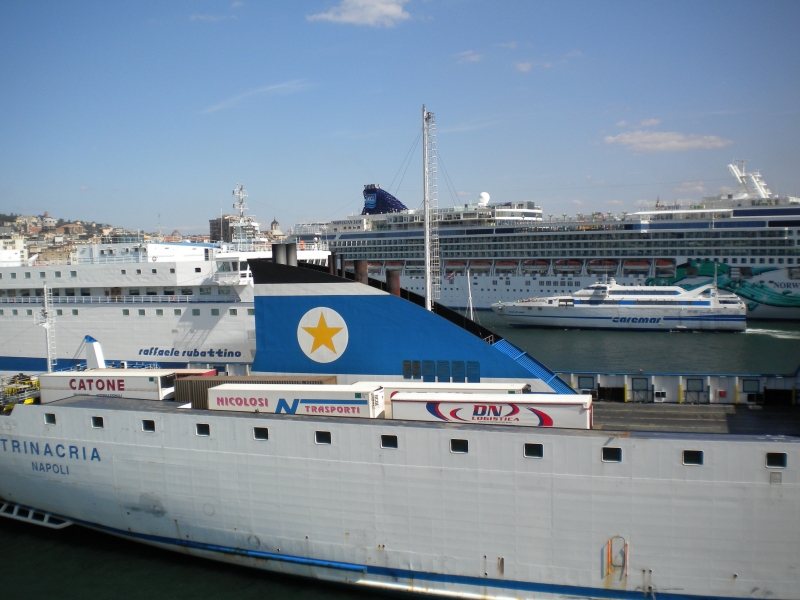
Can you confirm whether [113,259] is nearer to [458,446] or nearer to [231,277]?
[231,277]

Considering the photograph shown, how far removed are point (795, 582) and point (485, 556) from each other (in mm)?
4388

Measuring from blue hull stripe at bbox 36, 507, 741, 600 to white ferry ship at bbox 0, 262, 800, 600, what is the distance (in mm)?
25

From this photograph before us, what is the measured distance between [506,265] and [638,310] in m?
16.9

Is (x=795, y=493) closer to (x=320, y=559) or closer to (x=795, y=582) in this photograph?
(x=795, y=582)

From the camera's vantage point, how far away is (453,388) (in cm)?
1100

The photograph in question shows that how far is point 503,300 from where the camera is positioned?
57594 mm

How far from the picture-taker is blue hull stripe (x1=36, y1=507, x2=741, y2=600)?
8867mm

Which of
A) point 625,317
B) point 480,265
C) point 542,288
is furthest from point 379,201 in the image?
point 625,317

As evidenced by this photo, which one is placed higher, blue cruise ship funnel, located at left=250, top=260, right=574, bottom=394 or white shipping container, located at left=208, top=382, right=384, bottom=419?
blue cruise ship funnel, located at left=250, top=260, right=574, bottom=394

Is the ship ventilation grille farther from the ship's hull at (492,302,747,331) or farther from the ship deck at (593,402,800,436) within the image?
the ship's hull at (492,302,747,331)

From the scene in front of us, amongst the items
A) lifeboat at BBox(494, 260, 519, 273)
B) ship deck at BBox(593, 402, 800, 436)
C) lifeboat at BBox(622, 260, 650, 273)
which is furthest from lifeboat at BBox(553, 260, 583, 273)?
ship deck at BBox(593, 402, 800, 436)

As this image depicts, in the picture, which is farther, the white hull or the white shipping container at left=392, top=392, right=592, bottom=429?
the white hull

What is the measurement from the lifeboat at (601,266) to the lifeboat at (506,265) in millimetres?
6903

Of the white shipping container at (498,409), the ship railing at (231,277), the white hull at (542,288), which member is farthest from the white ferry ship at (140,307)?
the white hull at (542,288)
